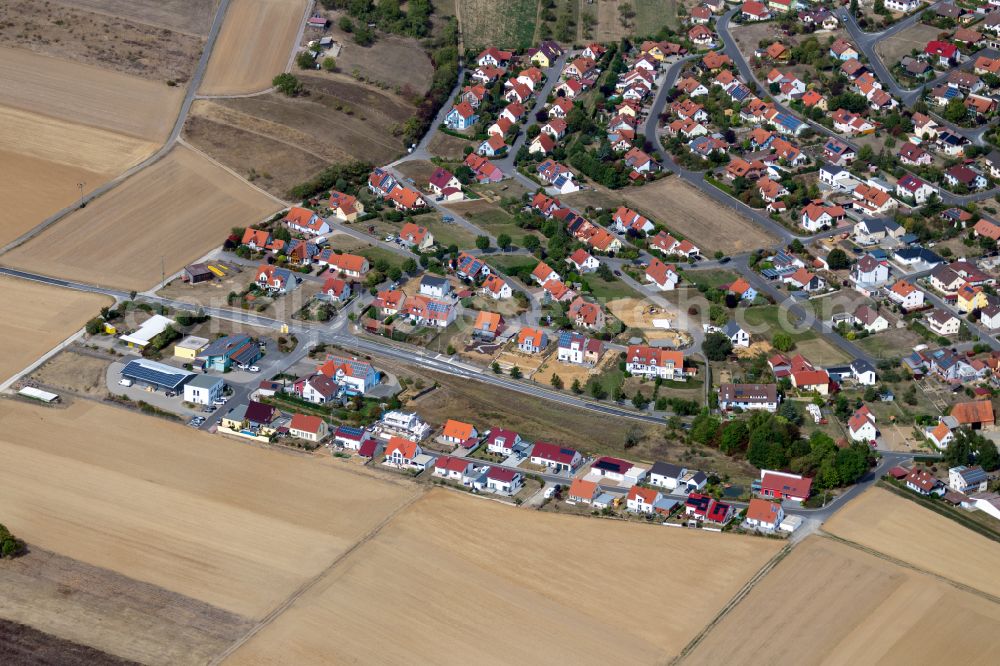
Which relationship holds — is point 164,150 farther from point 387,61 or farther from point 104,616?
point 104,616

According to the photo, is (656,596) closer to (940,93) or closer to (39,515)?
(39,515)

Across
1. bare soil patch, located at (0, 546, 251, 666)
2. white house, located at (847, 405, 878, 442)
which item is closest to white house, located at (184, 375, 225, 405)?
bare soil patch, located at (0, 546, 251, 666)

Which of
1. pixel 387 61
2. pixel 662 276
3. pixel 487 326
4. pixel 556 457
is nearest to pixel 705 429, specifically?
pixel 556 457

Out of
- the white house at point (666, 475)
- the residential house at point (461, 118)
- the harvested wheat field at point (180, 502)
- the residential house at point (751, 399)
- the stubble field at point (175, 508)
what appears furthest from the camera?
the residential house at point (461, 118)

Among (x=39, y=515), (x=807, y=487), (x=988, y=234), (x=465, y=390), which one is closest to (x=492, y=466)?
(x=465, y=390)

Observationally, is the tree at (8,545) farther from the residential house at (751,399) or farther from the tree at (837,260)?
the tree at (837,260)

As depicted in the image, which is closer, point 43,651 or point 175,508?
point 43,651

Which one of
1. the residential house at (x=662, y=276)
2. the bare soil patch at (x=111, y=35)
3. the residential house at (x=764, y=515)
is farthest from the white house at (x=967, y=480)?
the bare soil patch at (x=111, y=35)
